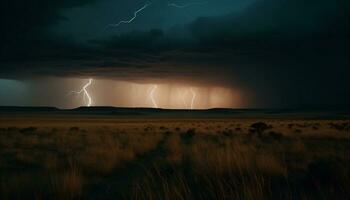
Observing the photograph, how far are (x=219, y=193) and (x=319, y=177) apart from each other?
2398 mm

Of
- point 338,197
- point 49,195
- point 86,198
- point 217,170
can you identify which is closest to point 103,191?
point 86,198

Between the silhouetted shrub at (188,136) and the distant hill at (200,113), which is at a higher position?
the distant hill at (200,113)

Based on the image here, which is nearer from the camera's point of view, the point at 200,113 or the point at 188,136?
the point at 188,136

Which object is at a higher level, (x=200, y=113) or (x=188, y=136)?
(x=200, y=113)

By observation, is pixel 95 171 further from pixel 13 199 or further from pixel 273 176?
pixel 273 176

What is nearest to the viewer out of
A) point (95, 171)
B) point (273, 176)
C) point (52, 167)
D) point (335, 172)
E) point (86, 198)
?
point (86, 198)

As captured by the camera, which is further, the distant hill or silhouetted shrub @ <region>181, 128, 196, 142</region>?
the distant hill

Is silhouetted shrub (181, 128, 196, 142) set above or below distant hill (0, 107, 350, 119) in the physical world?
below

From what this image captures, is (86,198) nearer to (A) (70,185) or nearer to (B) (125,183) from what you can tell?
(A) (70,185)

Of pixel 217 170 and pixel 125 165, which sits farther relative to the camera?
pixel 125 165

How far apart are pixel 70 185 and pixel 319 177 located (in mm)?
4185

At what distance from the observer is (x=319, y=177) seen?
660cm

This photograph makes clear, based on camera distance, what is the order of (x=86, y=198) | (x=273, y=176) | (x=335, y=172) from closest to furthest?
(x=86, y=198), (x=335, y=172), (x=273, y=176)

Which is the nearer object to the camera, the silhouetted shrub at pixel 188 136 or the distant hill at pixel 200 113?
the silhouetted shrub at pixel 188 136
